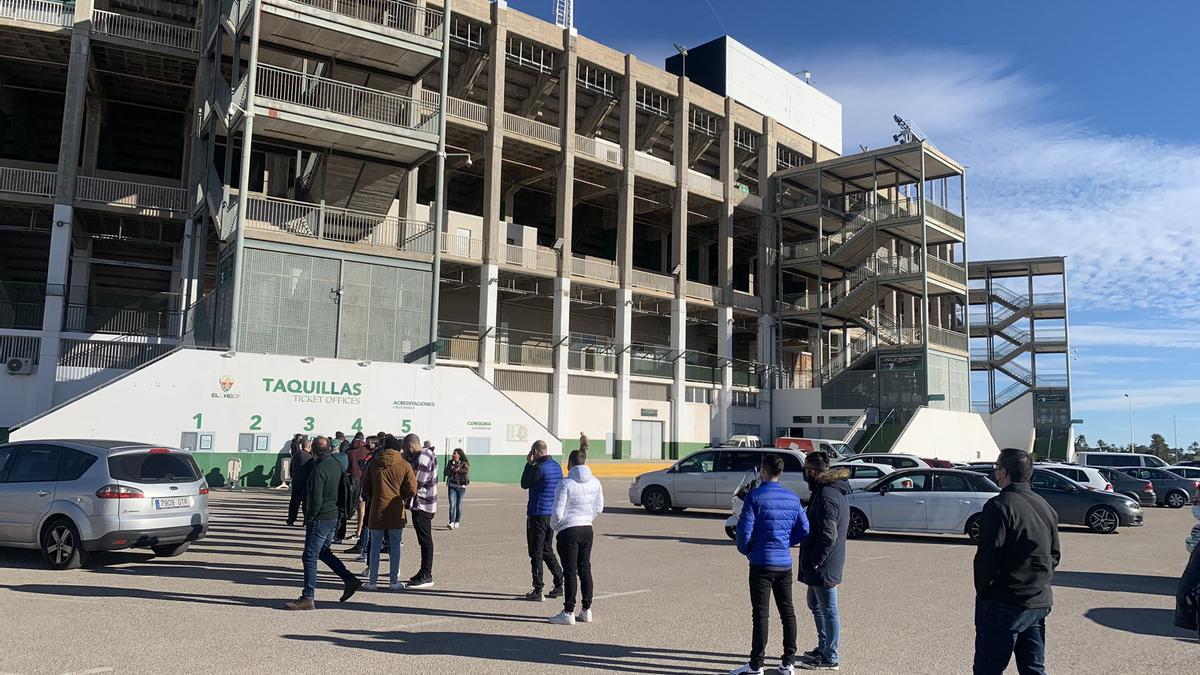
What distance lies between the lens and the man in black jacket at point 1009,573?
5.02m

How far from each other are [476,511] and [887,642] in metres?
14.4

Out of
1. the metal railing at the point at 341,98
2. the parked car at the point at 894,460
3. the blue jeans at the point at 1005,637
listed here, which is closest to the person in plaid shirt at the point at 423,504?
the blue jeans at the point at 1005,637

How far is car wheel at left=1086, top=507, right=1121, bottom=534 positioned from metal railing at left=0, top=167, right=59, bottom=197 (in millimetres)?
34783

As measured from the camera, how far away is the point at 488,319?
39531 mm

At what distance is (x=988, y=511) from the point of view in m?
5.10

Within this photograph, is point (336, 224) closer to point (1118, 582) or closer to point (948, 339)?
point (1118, 582)

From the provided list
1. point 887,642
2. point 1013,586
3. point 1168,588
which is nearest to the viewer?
point 1013,586

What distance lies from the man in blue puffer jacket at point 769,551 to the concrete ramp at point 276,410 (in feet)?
73.7

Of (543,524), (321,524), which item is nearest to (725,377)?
(543,524)

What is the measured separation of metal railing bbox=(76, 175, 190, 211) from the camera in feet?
108

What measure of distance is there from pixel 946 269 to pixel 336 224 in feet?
110

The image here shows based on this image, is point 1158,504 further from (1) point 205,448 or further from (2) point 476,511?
(1) point 205,448

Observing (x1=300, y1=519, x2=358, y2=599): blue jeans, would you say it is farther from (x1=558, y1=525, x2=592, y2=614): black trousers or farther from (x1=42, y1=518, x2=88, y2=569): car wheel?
(x1=42, y1=518, x2=88, y2=569): car wheel

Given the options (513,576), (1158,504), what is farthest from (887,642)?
(1158,504)
